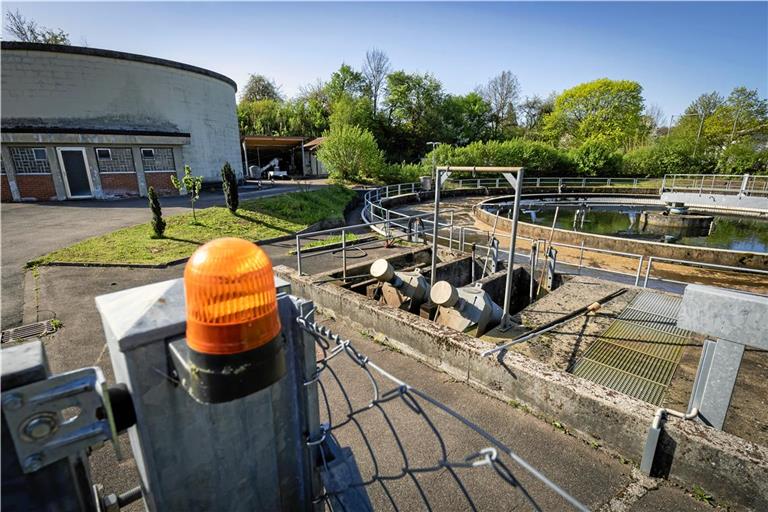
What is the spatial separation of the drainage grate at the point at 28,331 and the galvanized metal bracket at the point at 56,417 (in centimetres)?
618

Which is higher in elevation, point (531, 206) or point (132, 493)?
point (132, 493)

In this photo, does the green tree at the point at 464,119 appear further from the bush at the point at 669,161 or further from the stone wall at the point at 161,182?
the stone wall at the point at 161,182

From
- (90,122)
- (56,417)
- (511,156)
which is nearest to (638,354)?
(56,417)

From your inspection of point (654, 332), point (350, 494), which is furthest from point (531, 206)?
point (350, 494)

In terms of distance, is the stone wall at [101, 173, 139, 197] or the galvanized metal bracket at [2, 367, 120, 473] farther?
the stone wall at [101, 173, 139, 197]

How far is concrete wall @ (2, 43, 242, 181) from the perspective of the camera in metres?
18.1

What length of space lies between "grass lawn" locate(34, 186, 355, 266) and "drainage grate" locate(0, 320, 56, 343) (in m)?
3.37

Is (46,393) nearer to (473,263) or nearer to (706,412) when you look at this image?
(706,412)

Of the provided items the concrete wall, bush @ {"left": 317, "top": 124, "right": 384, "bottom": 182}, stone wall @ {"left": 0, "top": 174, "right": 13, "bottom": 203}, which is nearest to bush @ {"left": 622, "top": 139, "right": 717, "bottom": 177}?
bush @ {"left": 317, "top": 124, "right": 384, "bottom": 182}

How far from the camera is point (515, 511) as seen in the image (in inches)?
101

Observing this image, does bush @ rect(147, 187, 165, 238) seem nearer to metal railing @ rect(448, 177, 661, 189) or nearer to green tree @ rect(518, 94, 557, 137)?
metal railing @ rect(448, 177, 661, 189)

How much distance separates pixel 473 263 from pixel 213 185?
2161cm

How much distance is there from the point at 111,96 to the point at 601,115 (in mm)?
54558

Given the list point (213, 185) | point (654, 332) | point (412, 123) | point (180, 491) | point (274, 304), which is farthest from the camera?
point (412, 123)
